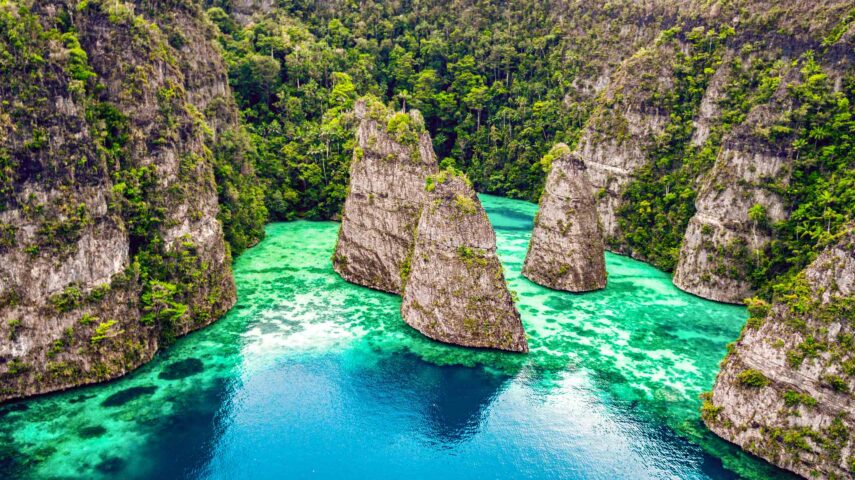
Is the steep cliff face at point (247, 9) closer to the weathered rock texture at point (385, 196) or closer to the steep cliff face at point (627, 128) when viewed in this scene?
the weathered rock texture at point (385, 196)

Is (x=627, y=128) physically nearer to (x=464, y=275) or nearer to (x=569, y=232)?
(x=569, y=232)

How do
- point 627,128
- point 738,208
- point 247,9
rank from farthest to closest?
point 247,9 → point 627,128 → point 738,208

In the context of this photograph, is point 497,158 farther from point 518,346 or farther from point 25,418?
point 25,418

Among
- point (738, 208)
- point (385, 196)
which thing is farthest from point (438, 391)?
point (738, 208)

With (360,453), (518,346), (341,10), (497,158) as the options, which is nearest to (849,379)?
(518,346)

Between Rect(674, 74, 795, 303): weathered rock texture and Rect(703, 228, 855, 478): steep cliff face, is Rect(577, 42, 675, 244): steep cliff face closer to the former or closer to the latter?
Rect(674, 74, 795, 303): weathered rock texture

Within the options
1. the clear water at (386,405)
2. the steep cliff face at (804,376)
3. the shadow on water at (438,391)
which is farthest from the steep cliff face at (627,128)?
the steep cliff face at (804,376)
